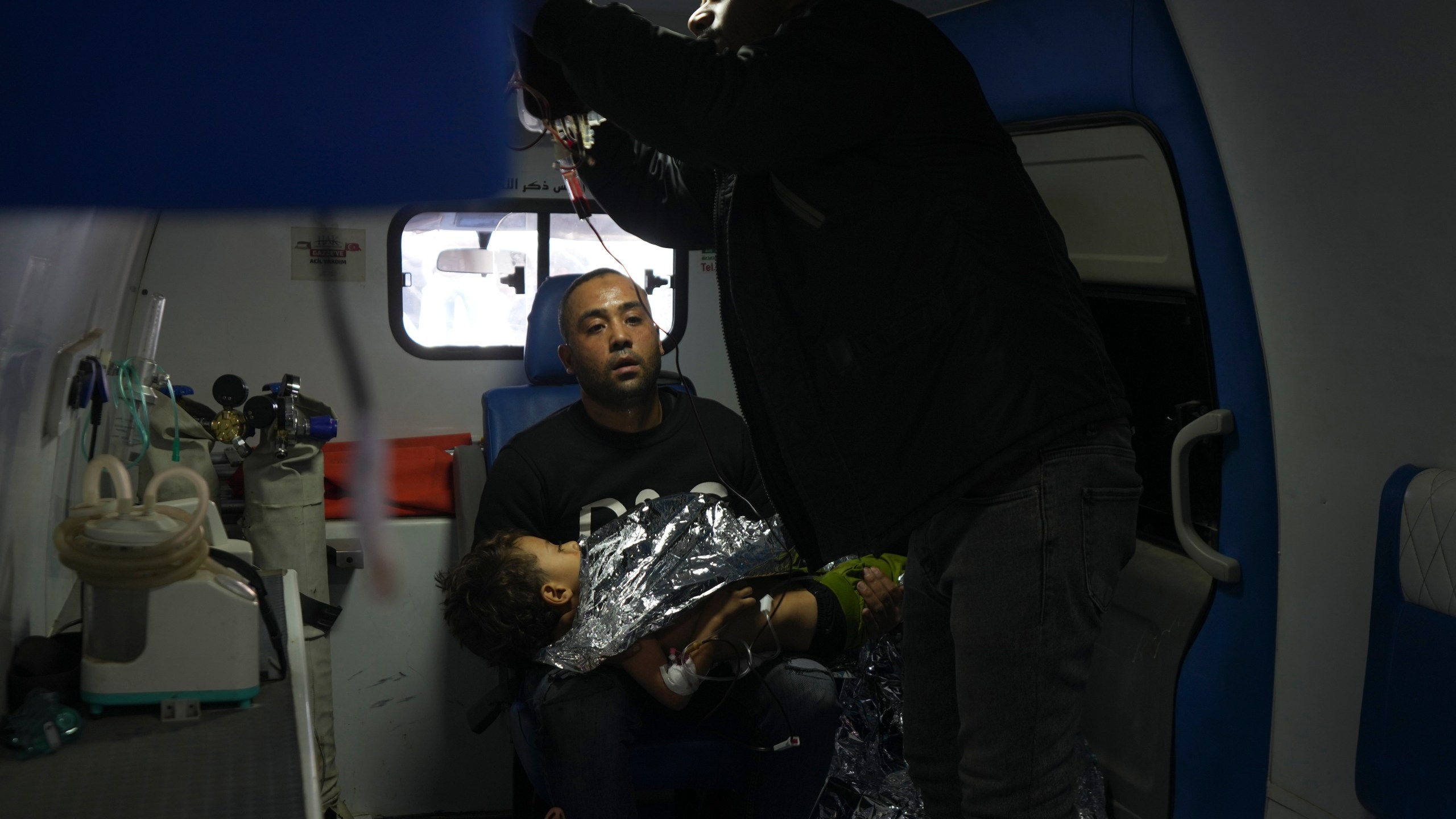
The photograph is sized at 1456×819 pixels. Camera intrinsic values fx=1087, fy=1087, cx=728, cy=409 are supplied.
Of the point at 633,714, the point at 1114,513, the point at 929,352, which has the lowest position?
the point at 633,714

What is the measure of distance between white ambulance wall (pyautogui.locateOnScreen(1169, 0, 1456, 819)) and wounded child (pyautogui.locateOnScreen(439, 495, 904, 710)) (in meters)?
0.92

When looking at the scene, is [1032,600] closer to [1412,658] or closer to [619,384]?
[1412,658]

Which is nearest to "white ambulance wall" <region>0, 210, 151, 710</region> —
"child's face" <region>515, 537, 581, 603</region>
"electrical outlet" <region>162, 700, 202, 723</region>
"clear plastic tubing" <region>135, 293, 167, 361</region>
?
"electrical outlet" <region>162, 700, 202, 723</region>

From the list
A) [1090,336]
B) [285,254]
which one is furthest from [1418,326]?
[285,254]

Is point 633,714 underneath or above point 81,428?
underneath

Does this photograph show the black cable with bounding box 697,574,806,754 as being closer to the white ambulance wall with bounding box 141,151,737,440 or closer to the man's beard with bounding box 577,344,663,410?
the man's beard with bounding box 577,344,663,410

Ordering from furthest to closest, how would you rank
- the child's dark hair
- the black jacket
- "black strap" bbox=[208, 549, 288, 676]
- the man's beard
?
1. the man's beard
2. the child's dark hair
3. "black strap" bbox=[208, 549, 288, 676]
4. the black jacket

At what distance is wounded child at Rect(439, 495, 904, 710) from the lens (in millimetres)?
2299

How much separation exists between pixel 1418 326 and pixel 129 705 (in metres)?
1.95

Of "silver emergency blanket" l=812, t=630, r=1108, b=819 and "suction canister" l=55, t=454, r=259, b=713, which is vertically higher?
Result: "suction canister" l=55, t=454, r=259, b=713

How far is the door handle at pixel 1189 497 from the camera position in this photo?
2.07 meters

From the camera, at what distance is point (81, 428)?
2.06 m

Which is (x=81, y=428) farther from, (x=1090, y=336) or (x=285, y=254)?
(x=1090, y=336)

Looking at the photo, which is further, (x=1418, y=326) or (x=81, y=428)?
(x=81, y=428)
